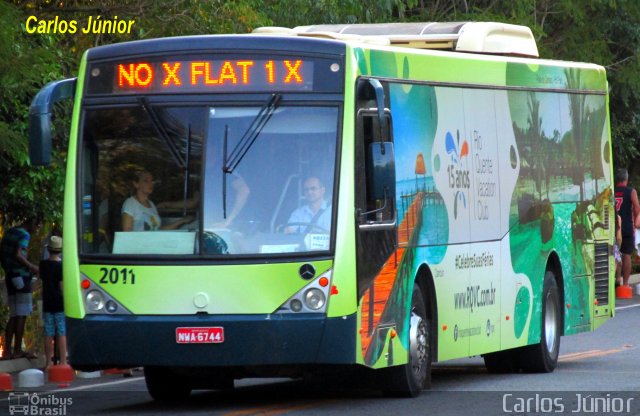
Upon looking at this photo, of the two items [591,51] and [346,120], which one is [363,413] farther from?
[591,51]

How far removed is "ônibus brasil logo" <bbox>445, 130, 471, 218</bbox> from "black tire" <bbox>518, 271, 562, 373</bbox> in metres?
2.45

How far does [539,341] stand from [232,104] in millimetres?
5431

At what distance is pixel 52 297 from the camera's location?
17.7m

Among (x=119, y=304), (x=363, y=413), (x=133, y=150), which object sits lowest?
(x=363, y=413)

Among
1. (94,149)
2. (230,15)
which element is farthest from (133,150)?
(230,15)

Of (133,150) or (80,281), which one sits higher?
(133,150)

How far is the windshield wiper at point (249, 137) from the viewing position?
12188 millimetres

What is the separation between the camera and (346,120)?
12.3 metres

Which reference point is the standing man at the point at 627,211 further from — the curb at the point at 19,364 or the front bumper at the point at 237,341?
the front bumper at the point at 237,341

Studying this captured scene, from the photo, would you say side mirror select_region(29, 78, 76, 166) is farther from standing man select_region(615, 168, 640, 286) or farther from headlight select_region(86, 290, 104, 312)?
standing man select_region(615, 168, 640, 286)

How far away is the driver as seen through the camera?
12117 millimetres

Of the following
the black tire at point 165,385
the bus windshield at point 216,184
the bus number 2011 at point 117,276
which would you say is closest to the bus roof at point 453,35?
the bus windshield at point 216,184

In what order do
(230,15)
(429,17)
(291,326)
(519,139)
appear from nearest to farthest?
(291,326)
(519,139)
(230,15)
(429,17)

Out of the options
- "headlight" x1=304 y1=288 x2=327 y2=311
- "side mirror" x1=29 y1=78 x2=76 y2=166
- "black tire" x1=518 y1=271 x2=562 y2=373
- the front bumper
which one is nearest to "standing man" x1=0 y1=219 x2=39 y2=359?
"black tire" x1=518 y1=271 x2=562 y2=373
